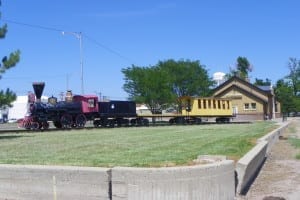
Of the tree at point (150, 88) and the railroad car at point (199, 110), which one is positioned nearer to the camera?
the railroad car at point (199, 110)

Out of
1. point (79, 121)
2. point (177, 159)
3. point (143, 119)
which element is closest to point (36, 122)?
point (79, 121)

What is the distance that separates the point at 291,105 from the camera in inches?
4508

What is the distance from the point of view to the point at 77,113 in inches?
1577


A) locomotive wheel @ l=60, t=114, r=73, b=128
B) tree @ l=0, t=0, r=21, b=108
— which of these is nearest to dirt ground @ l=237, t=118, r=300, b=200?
tree @ l=0, t=0, r=21, b=108

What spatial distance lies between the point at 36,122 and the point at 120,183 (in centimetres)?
2872

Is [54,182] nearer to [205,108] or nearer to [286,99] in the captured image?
[205,108]

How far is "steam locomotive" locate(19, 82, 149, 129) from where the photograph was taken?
36.9 metres

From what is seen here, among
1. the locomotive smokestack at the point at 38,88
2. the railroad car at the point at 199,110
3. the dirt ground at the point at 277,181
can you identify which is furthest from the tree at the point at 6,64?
the railroad car at the point at 199,110

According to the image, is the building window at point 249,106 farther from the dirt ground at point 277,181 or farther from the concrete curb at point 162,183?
the concrete curb at point 162,183

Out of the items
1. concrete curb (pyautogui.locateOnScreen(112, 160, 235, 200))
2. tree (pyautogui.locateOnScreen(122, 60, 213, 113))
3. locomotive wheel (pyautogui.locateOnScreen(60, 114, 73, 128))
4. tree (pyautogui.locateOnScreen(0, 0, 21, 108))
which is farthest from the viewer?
tree (pyautogui.locateOnScreen(122, 60, 213, 113))

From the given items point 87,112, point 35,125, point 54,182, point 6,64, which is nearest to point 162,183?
point 54,182

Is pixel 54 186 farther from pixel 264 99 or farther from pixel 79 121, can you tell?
pixel 264 99

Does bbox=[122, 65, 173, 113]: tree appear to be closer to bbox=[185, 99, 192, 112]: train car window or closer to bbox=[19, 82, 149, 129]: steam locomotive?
bbox=[185, 99, 192, 112]: train car window

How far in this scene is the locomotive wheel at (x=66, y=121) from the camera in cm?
3819
